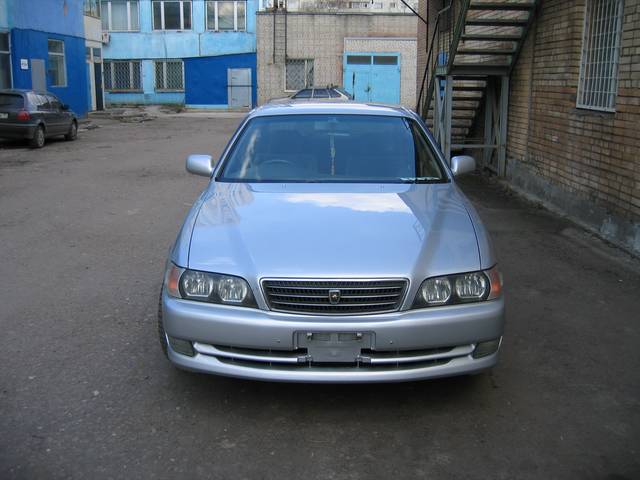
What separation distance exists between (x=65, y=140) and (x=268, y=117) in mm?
18378

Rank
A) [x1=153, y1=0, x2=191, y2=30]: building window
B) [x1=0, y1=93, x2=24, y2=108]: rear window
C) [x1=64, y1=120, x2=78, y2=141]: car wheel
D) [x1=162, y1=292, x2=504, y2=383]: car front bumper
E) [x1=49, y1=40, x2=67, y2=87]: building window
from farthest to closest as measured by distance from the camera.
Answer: [x1=153, y1=0, x2=191, y2=30]: building window
[x1=49, y1=40, x2=67, y2=87]: building window
[x1=64, y1=120, x2=78, y2=141]: car wheel
[x1=0, y1=93, x2=24, y2=108]: rear window
[x1=162, y1=292, x2=504, y2=383]: car front bumper

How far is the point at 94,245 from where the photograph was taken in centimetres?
823

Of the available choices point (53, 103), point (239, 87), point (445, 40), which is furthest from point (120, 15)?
point (445, 40)

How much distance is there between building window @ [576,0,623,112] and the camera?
346 inches

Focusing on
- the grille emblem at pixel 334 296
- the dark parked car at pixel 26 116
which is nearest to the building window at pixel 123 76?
the dark parked car at pixel 26 116

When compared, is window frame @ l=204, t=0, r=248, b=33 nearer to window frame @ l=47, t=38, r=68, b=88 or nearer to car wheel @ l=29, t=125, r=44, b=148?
window frame @ l=47, t=38, r=68, b=88

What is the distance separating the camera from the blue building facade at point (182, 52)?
39875 mm

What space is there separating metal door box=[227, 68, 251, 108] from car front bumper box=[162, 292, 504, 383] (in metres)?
37.3

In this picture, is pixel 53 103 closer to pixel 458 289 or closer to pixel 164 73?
pixel 458 289

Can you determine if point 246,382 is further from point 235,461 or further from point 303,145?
point 303,145

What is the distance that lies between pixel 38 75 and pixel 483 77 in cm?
1883

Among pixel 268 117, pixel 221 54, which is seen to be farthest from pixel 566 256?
pixel 221 54

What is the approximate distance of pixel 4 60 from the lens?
81.6 ft

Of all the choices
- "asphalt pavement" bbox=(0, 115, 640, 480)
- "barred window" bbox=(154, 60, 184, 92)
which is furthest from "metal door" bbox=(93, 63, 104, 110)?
"asphalt pavement" bbox=(0, 115, 640, 480)
